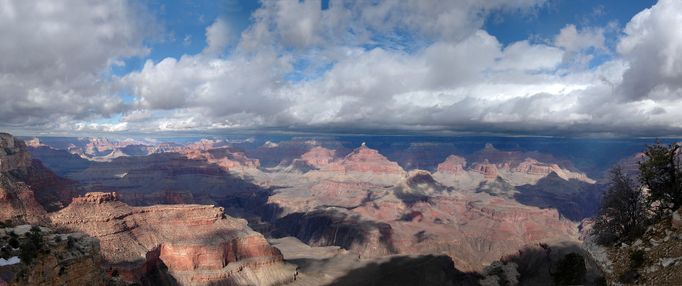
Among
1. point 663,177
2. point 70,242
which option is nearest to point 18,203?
point 70,242

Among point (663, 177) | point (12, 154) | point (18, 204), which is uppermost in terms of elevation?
point (663, 177)

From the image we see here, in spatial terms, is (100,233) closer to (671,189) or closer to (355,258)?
(355,258)

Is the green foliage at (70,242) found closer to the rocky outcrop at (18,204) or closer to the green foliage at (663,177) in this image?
the green foliage at (663,177)

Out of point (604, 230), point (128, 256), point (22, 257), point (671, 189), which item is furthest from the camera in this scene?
point (128, 256)

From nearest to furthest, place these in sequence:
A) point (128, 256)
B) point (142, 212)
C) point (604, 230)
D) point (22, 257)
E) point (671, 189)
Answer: point (22, 257), point (671, 189), point (604, 230), point (128, 256), point (142, 212)

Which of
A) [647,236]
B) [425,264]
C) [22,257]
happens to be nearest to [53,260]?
[22,257]

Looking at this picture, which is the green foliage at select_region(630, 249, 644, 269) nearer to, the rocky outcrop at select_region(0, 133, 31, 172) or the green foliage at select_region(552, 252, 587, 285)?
the green foliage at select_region(552, 252, 587, 285)

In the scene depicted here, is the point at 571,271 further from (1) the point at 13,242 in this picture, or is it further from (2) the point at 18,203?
(2) the point at 18,203
